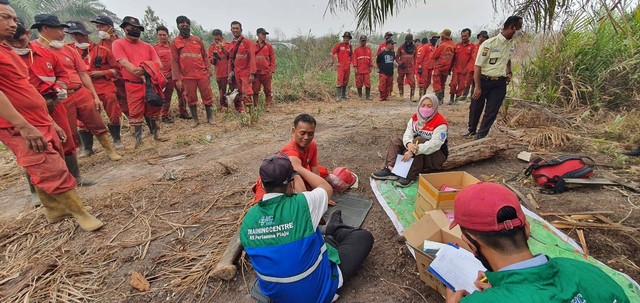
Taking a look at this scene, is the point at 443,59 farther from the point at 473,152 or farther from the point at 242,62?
the point at 242,62

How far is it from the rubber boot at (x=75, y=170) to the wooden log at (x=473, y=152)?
440 centimetres

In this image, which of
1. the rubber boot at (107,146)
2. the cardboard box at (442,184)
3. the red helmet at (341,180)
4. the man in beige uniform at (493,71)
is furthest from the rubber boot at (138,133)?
the man in beige uniform at (493,71)

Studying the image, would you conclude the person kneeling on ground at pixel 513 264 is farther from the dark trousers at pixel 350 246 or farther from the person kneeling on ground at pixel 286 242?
the dark trousers at pixel 350 246

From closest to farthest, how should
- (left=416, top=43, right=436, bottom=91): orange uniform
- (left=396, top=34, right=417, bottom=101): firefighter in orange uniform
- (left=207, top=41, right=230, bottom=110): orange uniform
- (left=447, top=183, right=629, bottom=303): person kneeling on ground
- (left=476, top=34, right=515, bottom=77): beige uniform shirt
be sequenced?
(left=447, top=183, right=629, bottom=303): person kneeling on ground, (left=476, top=34, right=515, bottom=77): beige uniform shirt, (left=207, top=41, right=230, bottom=110): orange uniform, (left=416, top=43, right=436, bottom=91): orange uniform, (left=396, top=34, right=417, bottom=101): firefighter in orange uniform

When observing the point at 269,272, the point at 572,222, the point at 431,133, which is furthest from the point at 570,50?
the point at 269,272

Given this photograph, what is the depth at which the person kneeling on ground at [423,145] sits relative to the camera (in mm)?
3148

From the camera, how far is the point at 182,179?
3.70 m

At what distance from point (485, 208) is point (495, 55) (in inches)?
156

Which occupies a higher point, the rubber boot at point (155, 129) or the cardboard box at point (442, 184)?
the rubber boot at point (155, 129)

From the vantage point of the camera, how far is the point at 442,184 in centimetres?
279

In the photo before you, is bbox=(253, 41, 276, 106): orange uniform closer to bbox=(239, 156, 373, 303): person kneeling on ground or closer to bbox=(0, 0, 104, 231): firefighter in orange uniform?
bbox=(0, 0, 104, 231): firefighter in orange uniform

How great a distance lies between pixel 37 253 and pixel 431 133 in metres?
3.78

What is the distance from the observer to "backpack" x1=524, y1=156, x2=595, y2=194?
112 inches

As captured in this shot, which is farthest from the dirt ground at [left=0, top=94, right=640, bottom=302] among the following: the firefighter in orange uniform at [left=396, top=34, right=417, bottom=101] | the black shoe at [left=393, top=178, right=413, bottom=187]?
the firefighter in orange uniform at [left=396, top=34, right=417, bottom=101]
